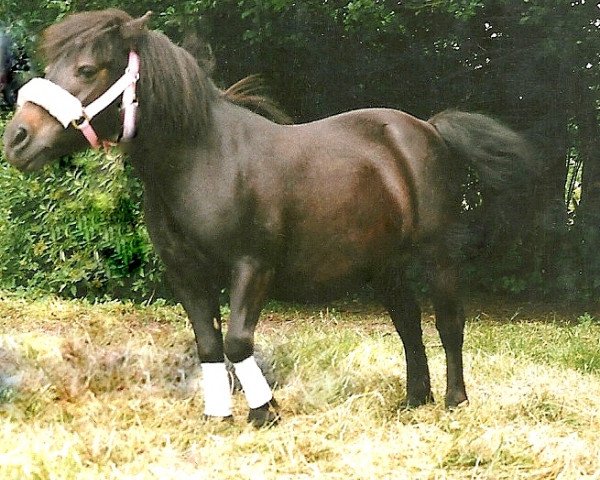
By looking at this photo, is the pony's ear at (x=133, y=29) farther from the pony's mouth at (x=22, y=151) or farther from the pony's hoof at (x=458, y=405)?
the pony's hoof at (x=458, y=405)

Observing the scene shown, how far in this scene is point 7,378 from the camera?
2455 mm

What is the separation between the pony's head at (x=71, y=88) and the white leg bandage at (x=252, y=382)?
707mm

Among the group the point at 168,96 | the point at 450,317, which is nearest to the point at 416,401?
the point at 450,317

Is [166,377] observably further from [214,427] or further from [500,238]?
[500,238]

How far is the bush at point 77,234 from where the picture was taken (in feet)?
14.1

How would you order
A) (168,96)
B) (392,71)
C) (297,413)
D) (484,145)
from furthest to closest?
(392,71) < (484,145) < (297,413) < (168,96)

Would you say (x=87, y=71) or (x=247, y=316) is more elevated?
(x=87, y=71)

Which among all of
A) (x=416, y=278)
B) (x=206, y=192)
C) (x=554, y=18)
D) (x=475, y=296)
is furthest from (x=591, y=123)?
(x=206, y=192)

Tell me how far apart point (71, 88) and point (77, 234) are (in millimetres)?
2802

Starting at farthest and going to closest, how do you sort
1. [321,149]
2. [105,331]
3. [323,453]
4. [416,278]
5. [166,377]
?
[416,278], [105,331], [166,377], [321,149], [323,453]

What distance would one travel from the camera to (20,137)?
1.87 m

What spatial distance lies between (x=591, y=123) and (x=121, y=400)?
12.3ft

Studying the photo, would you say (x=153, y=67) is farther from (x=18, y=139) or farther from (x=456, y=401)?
(x=456, y=401)

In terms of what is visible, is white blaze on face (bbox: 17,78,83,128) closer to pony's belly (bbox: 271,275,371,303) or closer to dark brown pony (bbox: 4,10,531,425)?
dark brown pony (bbox: 4,10,531,425)
